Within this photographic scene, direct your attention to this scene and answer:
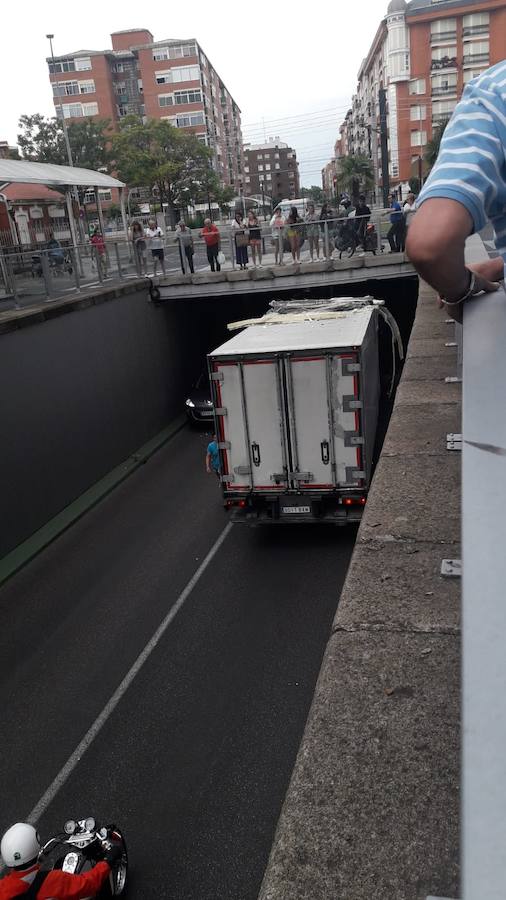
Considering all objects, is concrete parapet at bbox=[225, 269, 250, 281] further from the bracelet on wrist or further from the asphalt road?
the bracelet on wrist

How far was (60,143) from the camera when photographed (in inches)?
2307

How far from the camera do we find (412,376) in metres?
8.75

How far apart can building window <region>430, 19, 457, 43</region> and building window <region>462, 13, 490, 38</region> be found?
1.17 metres

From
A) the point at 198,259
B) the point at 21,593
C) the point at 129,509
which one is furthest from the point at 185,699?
the point at 198,259

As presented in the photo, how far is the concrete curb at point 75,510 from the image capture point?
1352 centimetres

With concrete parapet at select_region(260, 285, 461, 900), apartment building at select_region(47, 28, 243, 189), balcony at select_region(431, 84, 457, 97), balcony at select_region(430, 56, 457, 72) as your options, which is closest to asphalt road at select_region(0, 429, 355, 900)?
concrete parapet at select_region(260, 285, 461, 900)

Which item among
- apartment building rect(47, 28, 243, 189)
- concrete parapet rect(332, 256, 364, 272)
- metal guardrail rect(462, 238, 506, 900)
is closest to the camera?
metal guardrail rect(462, 238, 506, 900)

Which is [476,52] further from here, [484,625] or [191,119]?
[484,625]

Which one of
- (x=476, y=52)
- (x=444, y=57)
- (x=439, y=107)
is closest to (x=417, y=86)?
(x=439, y=107)

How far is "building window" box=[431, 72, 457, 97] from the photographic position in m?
79.8

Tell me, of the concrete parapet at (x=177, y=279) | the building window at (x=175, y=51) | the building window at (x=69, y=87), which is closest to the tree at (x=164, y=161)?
the building window at (x=175, y=51)

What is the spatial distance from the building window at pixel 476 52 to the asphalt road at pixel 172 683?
83.3 meters

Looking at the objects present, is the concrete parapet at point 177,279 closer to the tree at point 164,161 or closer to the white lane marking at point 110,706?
the white lane marking at point 110,706

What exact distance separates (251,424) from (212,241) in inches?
491
